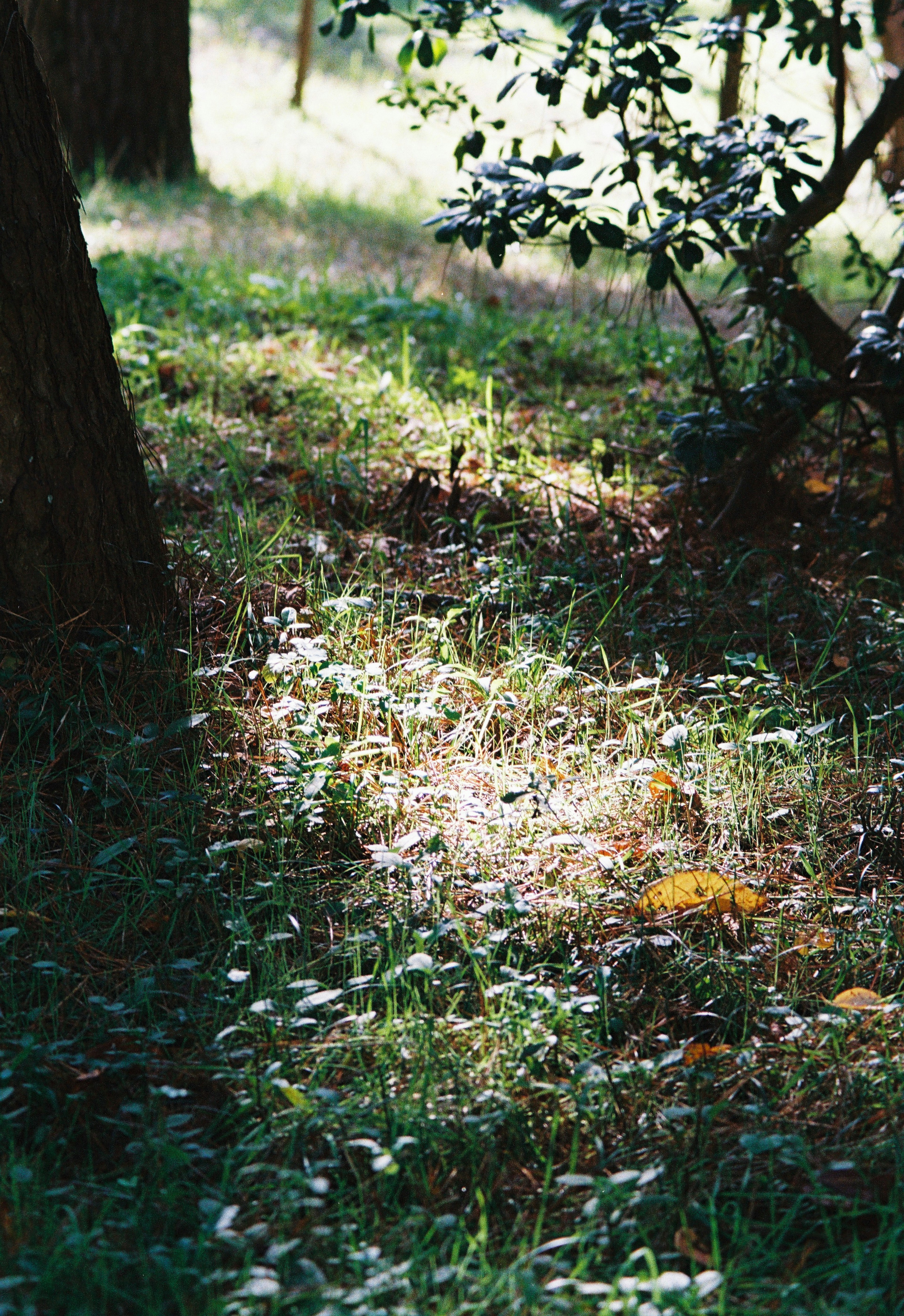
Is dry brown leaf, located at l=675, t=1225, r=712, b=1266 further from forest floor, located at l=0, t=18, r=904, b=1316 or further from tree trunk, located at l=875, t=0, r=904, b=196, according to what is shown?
tree trunk, located at l=875, t=0, r=904, b=196

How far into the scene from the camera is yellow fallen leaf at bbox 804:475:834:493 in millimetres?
3992

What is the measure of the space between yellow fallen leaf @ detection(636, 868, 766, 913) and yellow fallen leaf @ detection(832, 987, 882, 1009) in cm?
26

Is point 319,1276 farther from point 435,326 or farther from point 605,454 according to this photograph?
point 435,326

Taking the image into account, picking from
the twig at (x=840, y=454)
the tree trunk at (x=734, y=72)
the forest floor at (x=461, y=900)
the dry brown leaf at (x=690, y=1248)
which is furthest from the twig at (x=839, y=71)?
the dry brown leaf at (x=690, y=1248)

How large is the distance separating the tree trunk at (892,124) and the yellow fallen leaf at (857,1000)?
2.47m

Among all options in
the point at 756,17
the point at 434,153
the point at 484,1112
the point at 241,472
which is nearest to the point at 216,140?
the point at 434,153

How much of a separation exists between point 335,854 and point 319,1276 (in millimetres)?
960

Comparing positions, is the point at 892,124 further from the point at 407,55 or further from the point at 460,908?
the point at 460,908

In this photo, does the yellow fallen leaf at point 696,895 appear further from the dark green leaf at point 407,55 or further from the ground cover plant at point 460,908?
the dark green leaf at point 407,55

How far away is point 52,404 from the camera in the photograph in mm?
2451

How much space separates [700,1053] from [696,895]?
0.38 metres

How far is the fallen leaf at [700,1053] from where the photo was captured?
1804 millimetres

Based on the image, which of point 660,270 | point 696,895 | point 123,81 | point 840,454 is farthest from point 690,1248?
point 123,81

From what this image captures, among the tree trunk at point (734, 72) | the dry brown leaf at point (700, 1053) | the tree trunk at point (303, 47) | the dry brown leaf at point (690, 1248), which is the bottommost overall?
the dry brown leaf at point (690, 1248)
